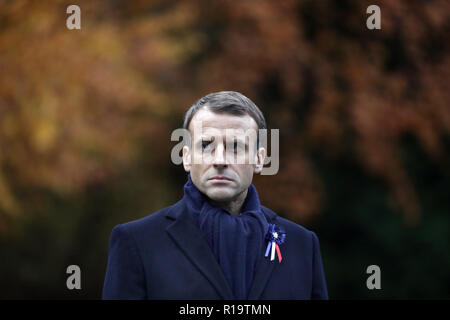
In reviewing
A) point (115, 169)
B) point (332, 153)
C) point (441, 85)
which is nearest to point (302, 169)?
point (332, 153)

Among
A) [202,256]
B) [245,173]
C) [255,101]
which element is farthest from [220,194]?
[255,101]

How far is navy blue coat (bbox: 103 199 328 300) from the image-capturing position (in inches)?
82.3

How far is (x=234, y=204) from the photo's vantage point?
7.59 feet

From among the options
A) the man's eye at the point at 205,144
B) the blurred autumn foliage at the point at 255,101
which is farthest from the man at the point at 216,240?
the blurred autumn foliage at the point at 255,101

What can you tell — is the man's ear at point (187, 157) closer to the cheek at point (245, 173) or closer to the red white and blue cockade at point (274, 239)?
the cheek at point (245, 173)

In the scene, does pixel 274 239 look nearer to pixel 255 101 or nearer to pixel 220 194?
pixel 220 194

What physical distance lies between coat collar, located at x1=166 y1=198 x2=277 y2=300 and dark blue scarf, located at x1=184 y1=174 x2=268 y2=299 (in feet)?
0.07

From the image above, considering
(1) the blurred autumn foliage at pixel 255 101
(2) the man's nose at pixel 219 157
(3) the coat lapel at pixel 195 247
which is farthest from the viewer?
(1) the blurred autumn foliage at pixel 255 101

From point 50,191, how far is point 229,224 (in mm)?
6511

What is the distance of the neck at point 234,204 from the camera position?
2281 mm

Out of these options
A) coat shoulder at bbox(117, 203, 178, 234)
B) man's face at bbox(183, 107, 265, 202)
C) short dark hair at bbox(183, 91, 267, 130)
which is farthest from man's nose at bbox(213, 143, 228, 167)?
coat shoulder at bbox(117, 203, 178, 234)

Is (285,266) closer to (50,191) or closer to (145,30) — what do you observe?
(145,30)

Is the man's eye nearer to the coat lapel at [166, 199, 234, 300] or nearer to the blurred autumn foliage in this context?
the coat lapel at [166, 199, 234, 300]

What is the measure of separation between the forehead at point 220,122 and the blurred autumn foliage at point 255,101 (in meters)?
3.17
